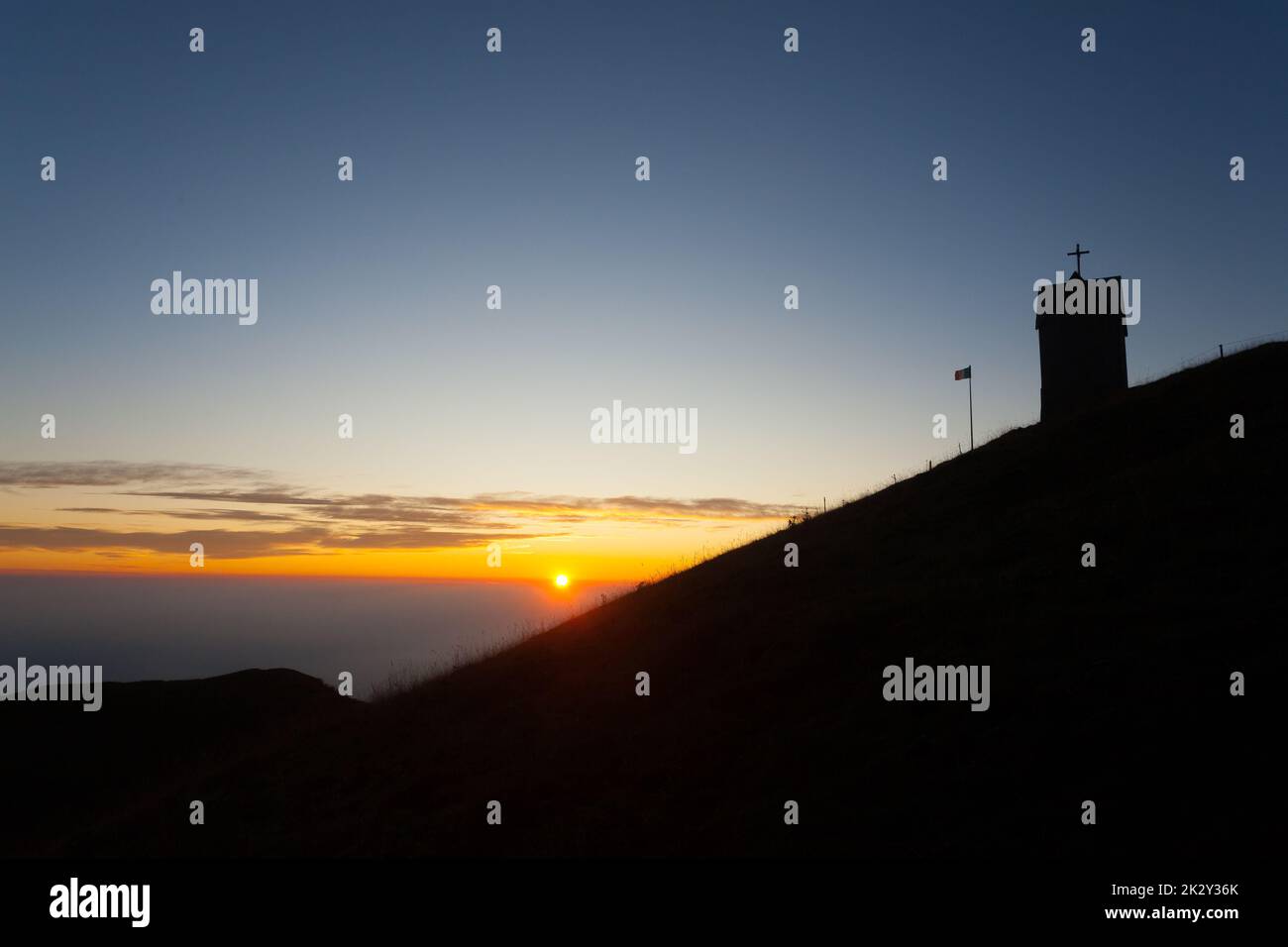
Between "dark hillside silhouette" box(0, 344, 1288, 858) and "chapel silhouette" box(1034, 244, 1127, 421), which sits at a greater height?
"chapel silhouette" box(1034, 244, 1127, 421)

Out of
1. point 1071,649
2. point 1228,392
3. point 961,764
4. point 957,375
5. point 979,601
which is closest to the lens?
point 961,764

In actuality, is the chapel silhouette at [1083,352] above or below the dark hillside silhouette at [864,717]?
above

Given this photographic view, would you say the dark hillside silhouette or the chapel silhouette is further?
the chapel silhouette

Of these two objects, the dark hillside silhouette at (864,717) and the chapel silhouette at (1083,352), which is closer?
the dark hillside silhouette at (864,717)

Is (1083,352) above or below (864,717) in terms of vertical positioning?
above

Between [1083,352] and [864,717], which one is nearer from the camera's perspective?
[864,717]

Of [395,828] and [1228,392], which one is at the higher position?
[1228,392]
